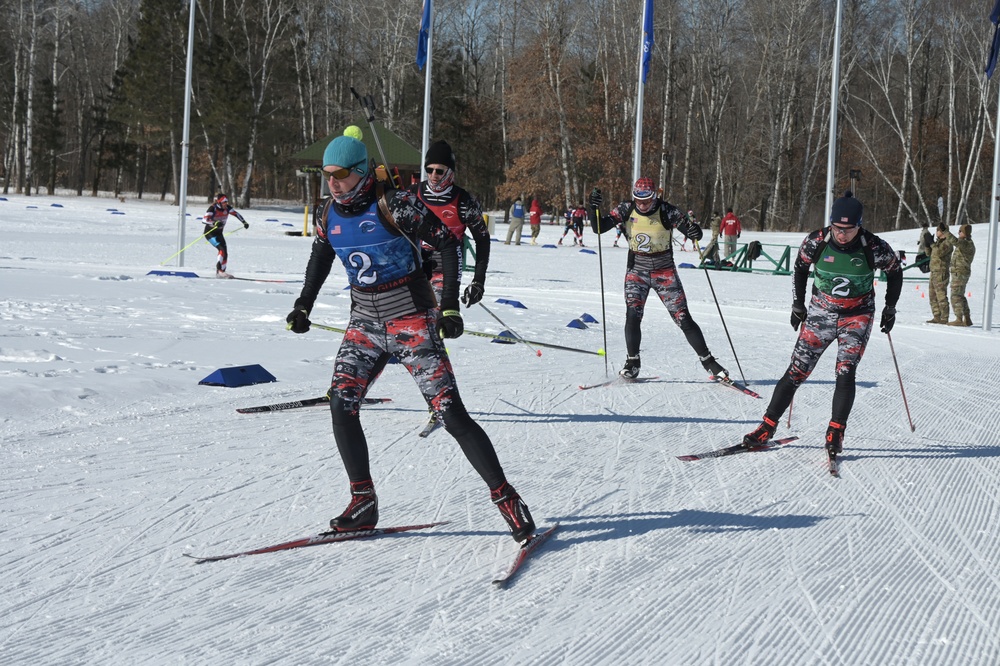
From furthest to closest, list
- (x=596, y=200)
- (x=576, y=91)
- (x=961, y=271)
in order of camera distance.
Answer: (x=576, y=91)
(x=961, y=271)
(x=596, y=200)

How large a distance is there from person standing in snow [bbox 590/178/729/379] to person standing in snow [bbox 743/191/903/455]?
2.42 metres

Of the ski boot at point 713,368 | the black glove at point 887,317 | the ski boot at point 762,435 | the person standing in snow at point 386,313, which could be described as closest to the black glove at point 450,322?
the person standing in snow at point 386,313

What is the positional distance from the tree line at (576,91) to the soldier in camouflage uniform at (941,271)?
25863 mm

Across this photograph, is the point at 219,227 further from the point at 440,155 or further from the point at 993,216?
the point at 993,216

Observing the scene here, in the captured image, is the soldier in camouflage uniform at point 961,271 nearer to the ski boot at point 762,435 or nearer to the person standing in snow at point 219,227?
the ski boot at point 762,435

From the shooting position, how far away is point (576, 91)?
45.9m

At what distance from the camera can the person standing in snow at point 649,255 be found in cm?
848

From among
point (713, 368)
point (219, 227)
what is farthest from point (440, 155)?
point (219, 227)

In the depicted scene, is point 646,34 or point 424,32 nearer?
point 646,34

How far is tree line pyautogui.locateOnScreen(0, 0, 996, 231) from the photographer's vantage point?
43.2 m

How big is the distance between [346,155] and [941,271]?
14317mm

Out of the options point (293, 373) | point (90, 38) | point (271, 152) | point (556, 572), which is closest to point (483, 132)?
point (271, 152)

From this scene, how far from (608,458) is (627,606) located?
2.35 m


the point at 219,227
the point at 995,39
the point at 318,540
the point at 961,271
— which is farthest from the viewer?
the point at 219,227
